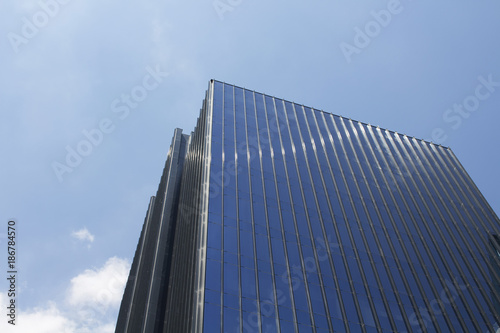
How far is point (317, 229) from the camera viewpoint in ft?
124

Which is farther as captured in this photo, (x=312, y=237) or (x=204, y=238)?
(x=312, y=237)

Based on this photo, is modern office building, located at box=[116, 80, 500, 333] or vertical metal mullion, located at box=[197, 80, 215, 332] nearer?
vertical metal mullion, located at box=[197, 80, 215, 332]

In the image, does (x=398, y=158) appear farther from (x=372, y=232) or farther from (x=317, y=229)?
(x=317, y=229)

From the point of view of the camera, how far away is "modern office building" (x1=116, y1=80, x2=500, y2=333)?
29844 mm

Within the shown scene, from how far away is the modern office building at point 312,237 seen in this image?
2984cm

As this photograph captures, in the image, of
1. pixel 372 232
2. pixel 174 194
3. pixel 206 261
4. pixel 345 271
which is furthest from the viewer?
pixel 174 194

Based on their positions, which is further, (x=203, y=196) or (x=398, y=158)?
(x=398, y=158)

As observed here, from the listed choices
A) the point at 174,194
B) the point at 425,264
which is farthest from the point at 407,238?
the point at 174,194

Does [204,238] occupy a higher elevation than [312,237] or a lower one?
lower

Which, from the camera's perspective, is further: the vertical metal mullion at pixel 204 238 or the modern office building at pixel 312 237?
the modern office building at pixel 312 237

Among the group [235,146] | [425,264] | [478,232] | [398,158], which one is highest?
[398,158]

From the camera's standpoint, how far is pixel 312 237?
3656cm

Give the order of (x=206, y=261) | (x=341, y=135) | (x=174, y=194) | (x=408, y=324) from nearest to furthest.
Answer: (x=206, y=261) < (x=408, y=324) < (x=341, y=135) < (x=174, y=194)

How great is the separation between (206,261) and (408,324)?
679 inches
